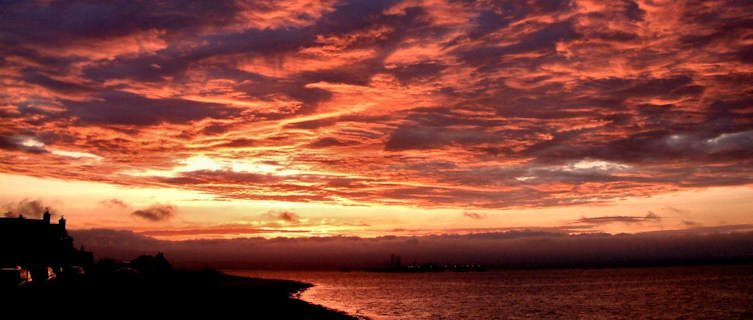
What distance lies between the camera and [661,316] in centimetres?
7219

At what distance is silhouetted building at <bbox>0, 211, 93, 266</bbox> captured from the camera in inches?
3813

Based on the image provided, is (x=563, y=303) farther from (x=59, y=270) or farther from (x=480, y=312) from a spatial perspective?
(x=59, y=270)

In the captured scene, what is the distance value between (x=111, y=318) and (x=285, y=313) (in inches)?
943

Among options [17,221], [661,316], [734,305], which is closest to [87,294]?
[661,316]

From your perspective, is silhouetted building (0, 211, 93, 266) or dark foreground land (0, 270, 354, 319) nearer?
dark foreground land (0, 270, 354, 319)

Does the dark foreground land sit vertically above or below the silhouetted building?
below

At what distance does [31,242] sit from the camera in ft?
332

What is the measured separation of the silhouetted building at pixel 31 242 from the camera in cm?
9686

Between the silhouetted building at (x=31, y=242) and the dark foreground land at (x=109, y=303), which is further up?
the silhouetted building at (x=31, y=242)

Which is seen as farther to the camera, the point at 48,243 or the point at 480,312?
the point at 48,243

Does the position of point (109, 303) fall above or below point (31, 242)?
below

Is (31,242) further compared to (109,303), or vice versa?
(31,242)

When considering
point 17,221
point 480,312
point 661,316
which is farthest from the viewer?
point 17,221

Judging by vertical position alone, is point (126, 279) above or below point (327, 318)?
above
